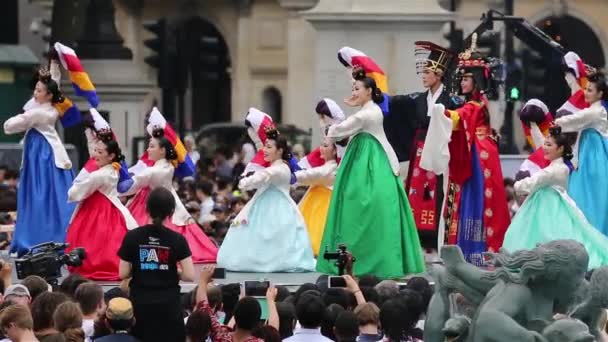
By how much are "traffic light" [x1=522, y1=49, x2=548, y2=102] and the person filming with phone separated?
1647 centimetres

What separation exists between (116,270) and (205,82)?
3187 centimetres

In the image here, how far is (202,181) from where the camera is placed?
80.2ft

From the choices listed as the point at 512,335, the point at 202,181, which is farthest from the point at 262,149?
the point at 512,335

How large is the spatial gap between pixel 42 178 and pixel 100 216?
1388mm

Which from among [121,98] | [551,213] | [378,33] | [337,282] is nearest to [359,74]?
[551,213]

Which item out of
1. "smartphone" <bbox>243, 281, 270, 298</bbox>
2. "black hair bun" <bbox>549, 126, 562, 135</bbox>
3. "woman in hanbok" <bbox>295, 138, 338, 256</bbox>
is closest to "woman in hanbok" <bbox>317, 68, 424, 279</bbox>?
"black hair bun" <bbox>549, 126, 562, 135</bbox>

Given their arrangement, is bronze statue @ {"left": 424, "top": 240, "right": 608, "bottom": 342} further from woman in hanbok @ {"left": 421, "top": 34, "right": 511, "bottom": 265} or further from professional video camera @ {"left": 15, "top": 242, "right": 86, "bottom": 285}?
woman in hanbok @ {"left": 421, "top": 34, "right": 511, "bottom": 265}

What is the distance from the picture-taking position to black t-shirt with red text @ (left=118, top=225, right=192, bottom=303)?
1316 centimetres

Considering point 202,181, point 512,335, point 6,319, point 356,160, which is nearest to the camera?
point 512,335

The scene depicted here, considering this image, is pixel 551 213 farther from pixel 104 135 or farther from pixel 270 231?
pixel 104 135

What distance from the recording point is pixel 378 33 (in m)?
25.6

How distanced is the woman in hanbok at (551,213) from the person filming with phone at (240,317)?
5.10 meters

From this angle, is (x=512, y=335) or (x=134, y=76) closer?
(x=512, y=335)

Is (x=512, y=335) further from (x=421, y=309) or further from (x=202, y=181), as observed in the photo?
(x=202, y=181)
